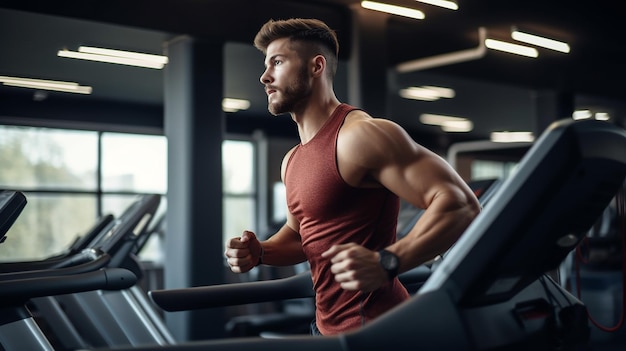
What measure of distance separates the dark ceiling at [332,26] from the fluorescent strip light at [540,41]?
6 cm

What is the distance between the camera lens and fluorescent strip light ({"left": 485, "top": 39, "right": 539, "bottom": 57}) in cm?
570

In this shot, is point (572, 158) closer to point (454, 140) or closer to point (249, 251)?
point (249, 251)

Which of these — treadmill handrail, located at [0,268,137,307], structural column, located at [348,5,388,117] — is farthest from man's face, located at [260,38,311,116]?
structural column, located at [348,5,388,117]

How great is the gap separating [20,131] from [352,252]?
731 cm

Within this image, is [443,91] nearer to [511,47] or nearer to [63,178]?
[511,47]

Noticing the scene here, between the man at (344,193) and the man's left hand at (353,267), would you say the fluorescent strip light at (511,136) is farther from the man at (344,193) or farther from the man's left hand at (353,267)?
the man's left hand at (353,267)

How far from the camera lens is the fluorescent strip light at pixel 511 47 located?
5.70 m

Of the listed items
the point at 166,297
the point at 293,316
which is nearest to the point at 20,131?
the point at 293,316

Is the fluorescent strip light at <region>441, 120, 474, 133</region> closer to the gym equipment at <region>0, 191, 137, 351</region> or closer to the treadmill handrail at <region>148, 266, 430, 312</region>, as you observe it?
the gym equipment at <region>0, 191, 137, 351</region>

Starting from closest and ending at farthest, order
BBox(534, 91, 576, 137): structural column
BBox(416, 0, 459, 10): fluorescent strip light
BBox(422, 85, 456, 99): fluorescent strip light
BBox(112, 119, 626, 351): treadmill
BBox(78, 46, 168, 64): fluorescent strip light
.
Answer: BBox(112, 119, 626, 351): treadmill
BBox(416, 0, 459, 10): fluorescent strip light
BBox(78, 46, 168, 64): fluorescent strip light
BBox(534, 91, 576, 137): structural column
BBox(422, 85, 456, 99): fluorescent strip light

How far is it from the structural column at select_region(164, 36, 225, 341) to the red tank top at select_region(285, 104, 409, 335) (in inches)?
125

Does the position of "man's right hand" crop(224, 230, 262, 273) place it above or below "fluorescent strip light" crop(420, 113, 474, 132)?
below

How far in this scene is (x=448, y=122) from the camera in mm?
11156

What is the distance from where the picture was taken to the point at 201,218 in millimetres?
4609
